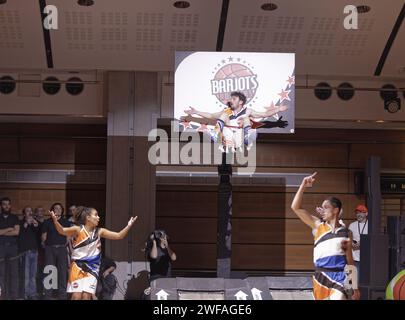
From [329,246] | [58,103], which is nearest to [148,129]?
[58,103]

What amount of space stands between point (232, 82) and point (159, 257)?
2.85 m

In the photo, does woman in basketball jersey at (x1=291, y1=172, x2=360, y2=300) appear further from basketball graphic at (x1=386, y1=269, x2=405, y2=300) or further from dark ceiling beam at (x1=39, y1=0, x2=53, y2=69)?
dark ceiling beam at (x1=39, y1=0, x2=53, y2=69)

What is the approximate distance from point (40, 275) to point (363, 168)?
651 cm

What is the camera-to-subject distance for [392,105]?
42.7 ft

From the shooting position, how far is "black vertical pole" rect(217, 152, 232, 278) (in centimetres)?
980

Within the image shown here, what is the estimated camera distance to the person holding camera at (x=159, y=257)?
34.1 ft

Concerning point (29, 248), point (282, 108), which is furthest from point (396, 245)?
point (29, 248)

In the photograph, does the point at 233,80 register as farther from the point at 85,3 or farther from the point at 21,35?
the point at 21,35

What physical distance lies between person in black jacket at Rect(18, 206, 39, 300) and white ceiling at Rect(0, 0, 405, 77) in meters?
2.85

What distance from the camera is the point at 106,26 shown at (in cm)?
1152

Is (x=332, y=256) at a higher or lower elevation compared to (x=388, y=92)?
lower

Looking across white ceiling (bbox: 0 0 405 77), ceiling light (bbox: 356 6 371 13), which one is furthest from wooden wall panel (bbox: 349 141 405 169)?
ceiling light (bbox: 356 6 371 13)

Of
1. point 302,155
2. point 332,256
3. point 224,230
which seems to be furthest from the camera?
point 302,155
